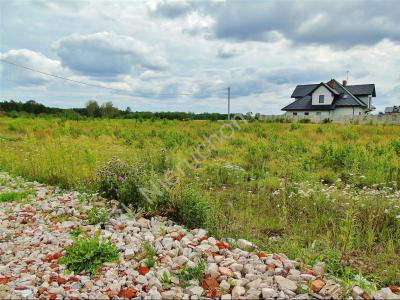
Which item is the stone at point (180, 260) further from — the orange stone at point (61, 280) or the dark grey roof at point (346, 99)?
the dark grey roof at point (346, 99)

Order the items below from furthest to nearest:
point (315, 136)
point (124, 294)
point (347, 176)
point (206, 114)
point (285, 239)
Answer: point (206, 114) < point (315, 136) < point (347, 176) < point (285, 239) < point (124, 294)

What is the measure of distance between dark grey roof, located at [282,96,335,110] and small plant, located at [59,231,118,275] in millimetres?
34288

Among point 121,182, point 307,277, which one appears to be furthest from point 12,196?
point 307,277

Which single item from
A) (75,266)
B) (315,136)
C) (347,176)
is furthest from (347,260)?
(315,136)

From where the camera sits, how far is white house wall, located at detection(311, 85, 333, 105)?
33.7 m

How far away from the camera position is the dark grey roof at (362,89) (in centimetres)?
3541

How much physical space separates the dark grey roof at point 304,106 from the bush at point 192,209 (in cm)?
3310

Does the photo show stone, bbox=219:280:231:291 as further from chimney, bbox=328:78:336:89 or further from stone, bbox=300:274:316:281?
chimney, bbox=328:78:336:89

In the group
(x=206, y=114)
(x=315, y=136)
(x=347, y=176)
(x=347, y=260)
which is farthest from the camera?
(x=206, y=114)

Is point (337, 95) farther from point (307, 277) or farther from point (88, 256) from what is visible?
point (88, 256)

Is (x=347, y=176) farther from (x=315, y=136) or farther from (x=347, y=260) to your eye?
(x=315, y=136)

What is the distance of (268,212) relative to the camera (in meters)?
4.40

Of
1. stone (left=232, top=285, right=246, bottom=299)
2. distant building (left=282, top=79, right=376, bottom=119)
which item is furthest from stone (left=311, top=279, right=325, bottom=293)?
distant building (left=282, top=79, right=376, bottom=119)

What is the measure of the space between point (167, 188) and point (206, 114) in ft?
98.5
